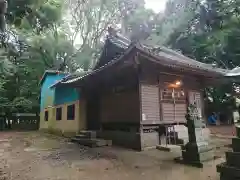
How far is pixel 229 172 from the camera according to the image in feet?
17.9

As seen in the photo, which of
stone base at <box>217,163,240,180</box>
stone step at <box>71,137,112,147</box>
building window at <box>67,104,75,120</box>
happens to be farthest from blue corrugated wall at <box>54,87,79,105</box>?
stone base at <box>217,163,240,180</box>

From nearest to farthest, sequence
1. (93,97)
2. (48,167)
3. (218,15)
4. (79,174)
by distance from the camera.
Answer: (79,174) < (48,167) < (93,97) < (218,15)

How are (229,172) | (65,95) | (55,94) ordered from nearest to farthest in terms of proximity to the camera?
(229,172) → (65,95) → (55,94)

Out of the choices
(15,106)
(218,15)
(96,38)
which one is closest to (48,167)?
(15,106)

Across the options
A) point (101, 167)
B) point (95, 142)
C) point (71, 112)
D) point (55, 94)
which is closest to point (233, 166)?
point (101, 167)

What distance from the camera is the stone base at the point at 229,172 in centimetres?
530

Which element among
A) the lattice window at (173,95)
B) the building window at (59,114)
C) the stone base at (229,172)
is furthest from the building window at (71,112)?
the stone base at (229,172)

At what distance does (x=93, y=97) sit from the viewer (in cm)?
1537

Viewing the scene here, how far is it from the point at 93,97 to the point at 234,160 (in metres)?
11.0

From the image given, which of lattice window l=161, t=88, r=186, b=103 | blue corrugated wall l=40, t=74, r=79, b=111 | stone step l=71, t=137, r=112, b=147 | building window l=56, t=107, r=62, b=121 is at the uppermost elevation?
blue corrugated wall l=40, t=74, r=79, b=111

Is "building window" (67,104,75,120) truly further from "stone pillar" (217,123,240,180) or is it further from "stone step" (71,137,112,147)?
"stone pillar" (217,123,240,180)

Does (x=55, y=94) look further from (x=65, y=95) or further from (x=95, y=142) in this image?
(x=95, y=142)

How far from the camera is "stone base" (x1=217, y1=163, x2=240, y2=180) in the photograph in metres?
5.30

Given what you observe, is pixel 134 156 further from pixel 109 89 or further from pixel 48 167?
pixel 109 89
